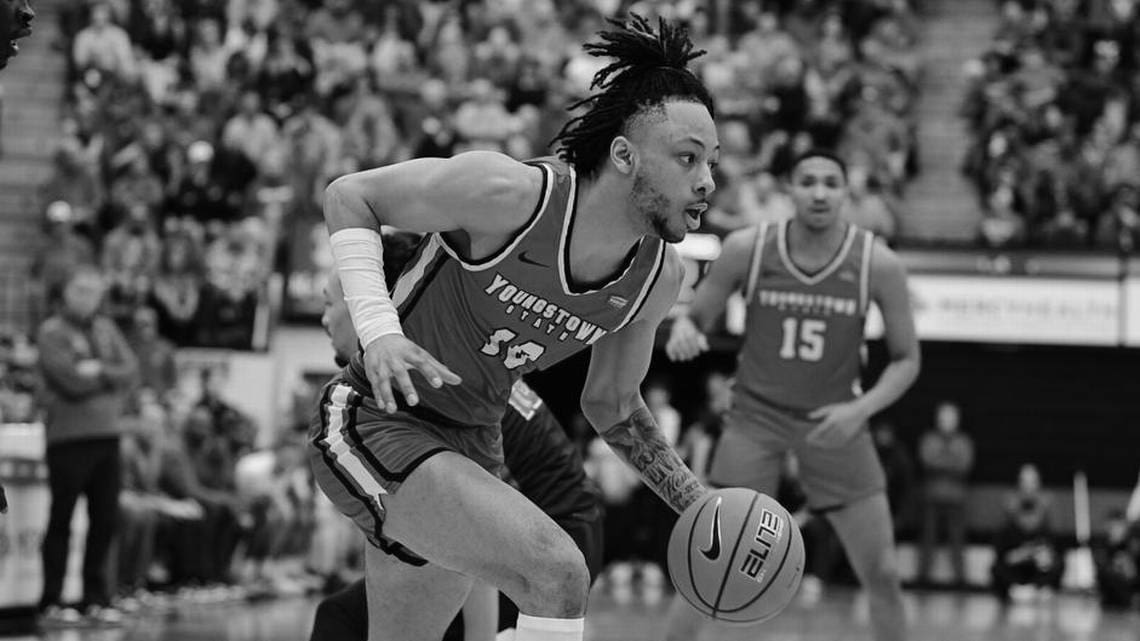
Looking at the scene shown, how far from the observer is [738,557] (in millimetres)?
5152

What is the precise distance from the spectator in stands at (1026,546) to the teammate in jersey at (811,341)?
422 inches

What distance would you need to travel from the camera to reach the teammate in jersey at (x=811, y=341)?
784cm

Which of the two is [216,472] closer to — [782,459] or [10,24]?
[782,459]

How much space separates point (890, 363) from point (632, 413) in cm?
274

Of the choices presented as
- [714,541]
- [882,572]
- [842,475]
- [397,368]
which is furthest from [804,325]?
[397,368]

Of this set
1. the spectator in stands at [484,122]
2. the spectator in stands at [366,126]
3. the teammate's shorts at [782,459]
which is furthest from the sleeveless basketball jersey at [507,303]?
the spectator in stands at [484,122]

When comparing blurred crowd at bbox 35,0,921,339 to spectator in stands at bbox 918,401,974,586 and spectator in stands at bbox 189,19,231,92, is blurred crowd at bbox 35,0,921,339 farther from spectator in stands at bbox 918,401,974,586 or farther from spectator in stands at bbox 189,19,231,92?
spectator in stands at bbox 918,401,974,586

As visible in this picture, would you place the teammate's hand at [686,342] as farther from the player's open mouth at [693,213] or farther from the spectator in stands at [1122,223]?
the spectator in stands at [1122,223]

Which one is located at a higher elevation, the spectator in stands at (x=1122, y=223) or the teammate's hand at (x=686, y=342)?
the spectator in stands at (x=1122, y=223)

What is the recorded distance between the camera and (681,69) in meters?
5.16

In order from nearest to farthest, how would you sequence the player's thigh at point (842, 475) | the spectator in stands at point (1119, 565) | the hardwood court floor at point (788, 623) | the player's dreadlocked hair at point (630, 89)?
the player's dreadlocked hair at point (630, 89), the player's thigh at point (842, 475), the hardwood court floor at point (788, 623), the spectator in stands at point (1119, 565)

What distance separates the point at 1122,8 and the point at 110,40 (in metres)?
13.4

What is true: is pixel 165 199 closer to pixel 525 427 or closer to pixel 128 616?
pixel 128 616

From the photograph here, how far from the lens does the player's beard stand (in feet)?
16.3
